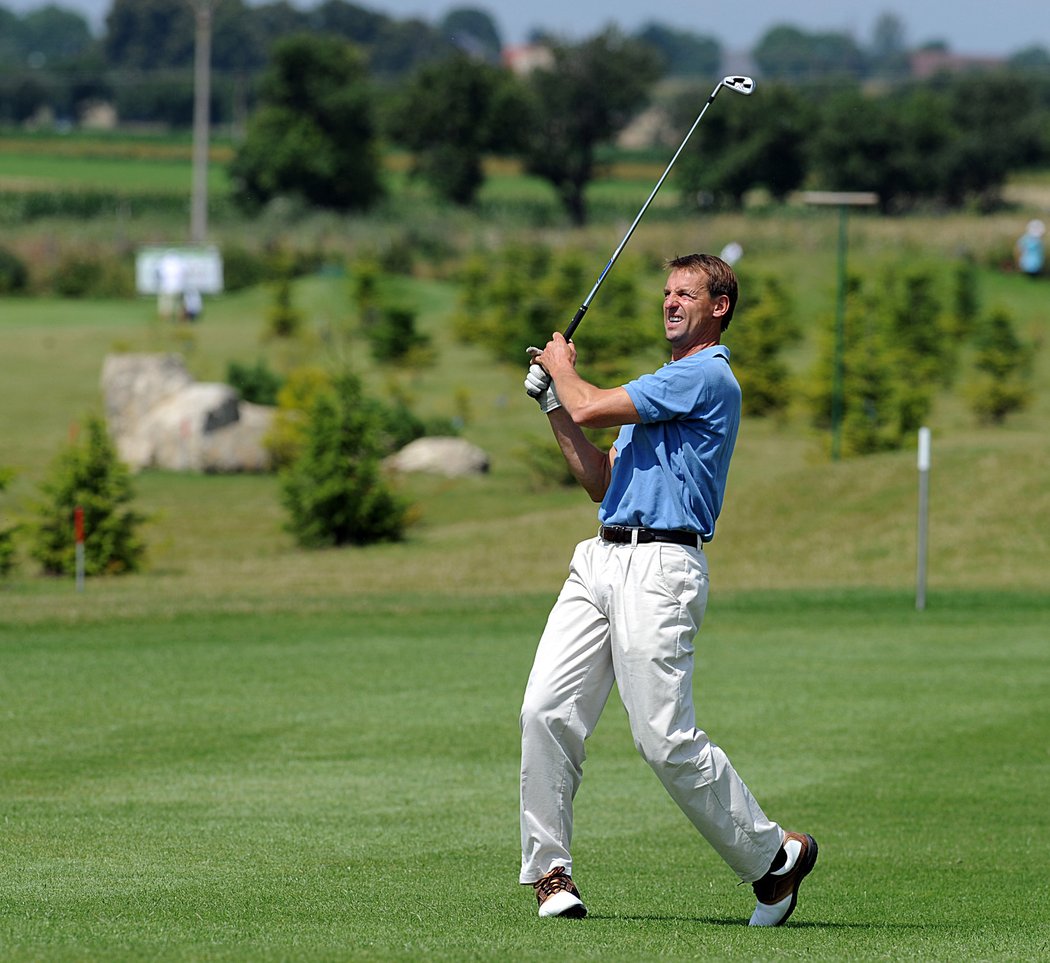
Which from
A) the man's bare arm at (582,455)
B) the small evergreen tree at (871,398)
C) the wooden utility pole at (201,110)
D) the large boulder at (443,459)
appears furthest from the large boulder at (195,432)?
the wooden utility pole at (201,110)

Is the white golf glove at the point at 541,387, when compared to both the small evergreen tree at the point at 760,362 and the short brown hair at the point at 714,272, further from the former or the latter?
the small evergreen tree at the point at 760,362

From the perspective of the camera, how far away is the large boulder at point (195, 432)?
32156 mm

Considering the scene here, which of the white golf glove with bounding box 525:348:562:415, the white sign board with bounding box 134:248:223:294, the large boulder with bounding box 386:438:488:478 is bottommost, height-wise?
the large boulder with bounding box 386:438:488:478

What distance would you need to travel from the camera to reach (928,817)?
874cm

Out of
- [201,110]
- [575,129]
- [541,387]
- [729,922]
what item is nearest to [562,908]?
[729,922]

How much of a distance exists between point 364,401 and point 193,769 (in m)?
16.5

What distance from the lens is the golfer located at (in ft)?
19.0

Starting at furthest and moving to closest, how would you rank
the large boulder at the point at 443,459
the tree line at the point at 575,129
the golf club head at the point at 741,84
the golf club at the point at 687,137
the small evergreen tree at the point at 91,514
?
the tree line at the point at 575,129 < the large boulder at the point at 443,459 < the small evergreen tree at the point at 91,514 < the golf club head at the point at 741,84 < the golf club at the point at 687,137

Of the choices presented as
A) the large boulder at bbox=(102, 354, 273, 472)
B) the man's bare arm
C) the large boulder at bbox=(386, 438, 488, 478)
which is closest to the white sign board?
the large boulder at bbox=(102, 354, 273, 472)

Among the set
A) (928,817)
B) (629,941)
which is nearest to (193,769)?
(928,817)

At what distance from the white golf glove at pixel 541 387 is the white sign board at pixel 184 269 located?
52181 mm

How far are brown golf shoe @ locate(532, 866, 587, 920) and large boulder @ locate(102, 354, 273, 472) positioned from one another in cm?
2679

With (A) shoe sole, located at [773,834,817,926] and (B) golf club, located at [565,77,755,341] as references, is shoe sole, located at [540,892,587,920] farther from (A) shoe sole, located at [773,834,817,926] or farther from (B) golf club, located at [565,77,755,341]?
(B) golf club, located at [565,77,755,341]

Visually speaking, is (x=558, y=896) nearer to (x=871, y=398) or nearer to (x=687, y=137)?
(x=687, y=137)
